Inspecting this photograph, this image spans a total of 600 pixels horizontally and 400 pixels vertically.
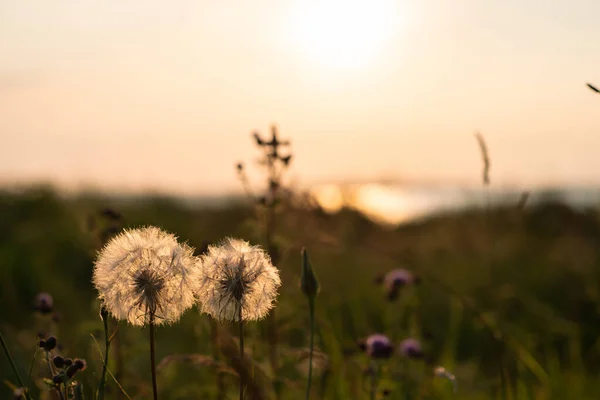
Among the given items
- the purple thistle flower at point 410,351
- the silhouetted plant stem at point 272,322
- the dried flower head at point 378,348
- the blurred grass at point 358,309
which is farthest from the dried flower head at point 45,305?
the purple thistle flower at point 410,351

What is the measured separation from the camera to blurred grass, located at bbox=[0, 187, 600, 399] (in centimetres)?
321

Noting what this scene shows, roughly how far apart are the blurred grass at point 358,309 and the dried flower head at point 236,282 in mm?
450

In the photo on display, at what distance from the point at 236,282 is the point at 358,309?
3.74m

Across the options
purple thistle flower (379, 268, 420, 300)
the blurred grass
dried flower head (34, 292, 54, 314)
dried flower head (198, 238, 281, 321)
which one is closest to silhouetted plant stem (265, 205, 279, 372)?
the blurred grass

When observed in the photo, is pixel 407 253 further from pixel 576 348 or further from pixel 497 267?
pixel 576 348

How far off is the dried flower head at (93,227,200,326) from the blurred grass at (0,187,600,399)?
0.49 meters

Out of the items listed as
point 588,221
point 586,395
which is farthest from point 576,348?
point 588,221

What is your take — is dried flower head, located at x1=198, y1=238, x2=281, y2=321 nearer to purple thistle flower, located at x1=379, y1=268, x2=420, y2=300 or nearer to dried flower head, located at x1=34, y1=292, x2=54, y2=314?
dried flower head, located at x1=34, y1=292, x2=54, y2=314

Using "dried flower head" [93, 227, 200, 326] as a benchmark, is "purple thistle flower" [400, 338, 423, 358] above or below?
below

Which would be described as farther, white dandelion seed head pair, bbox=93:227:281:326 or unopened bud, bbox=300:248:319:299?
unopened bud, bbox=300:248:319:299

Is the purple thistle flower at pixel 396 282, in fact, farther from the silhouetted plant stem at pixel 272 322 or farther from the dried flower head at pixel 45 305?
the dried flower head at pixel 45 305

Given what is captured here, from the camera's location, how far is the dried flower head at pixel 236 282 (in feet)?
5.27

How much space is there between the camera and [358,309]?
527 centimetres

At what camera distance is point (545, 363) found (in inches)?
194
